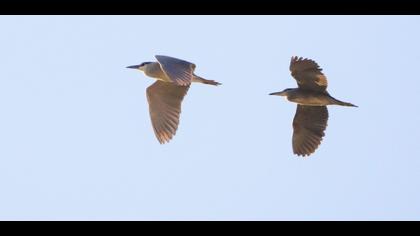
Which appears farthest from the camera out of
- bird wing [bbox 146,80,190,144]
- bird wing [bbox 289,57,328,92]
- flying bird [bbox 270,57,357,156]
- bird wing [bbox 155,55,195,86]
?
bird wing [bbox 146,80,190,144]

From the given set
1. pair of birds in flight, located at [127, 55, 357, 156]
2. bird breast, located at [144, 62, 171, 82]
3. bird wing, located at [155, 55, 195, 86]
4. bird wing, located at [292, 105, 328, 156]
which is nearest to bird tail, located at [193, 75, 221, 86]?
A: pair of birds in flight, located at [127, 55, 357, 156]

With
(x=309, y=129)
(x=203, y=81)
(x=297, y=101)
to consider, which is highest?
(x=203, y=81)

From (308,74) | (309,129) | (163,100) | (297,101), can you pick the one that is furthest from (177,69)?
(309,129)

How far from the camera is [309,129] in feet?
36.9

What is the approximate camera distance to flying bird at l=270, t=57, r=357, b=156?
10555mm

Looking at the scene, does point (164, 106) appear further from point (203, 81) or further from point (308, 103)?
point (308, 103)

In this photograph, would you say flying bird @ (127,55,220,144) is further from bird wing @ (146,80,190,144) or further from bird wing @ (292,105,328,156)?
bird wing @ (292,105,328,156)

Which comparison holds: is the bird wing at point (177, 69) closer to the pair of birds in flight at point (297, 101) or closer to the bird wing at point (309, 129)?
the pair of birds in flight at point (297, 101)

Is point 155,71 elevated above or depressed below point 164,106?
above

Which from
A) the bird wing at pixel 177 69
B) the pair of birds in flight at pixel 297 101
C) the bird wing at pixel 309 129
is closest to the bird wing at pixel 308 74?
the pair of birds in flight at pixel 297 101

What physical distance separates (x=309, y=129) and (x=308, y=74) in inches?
38.5
